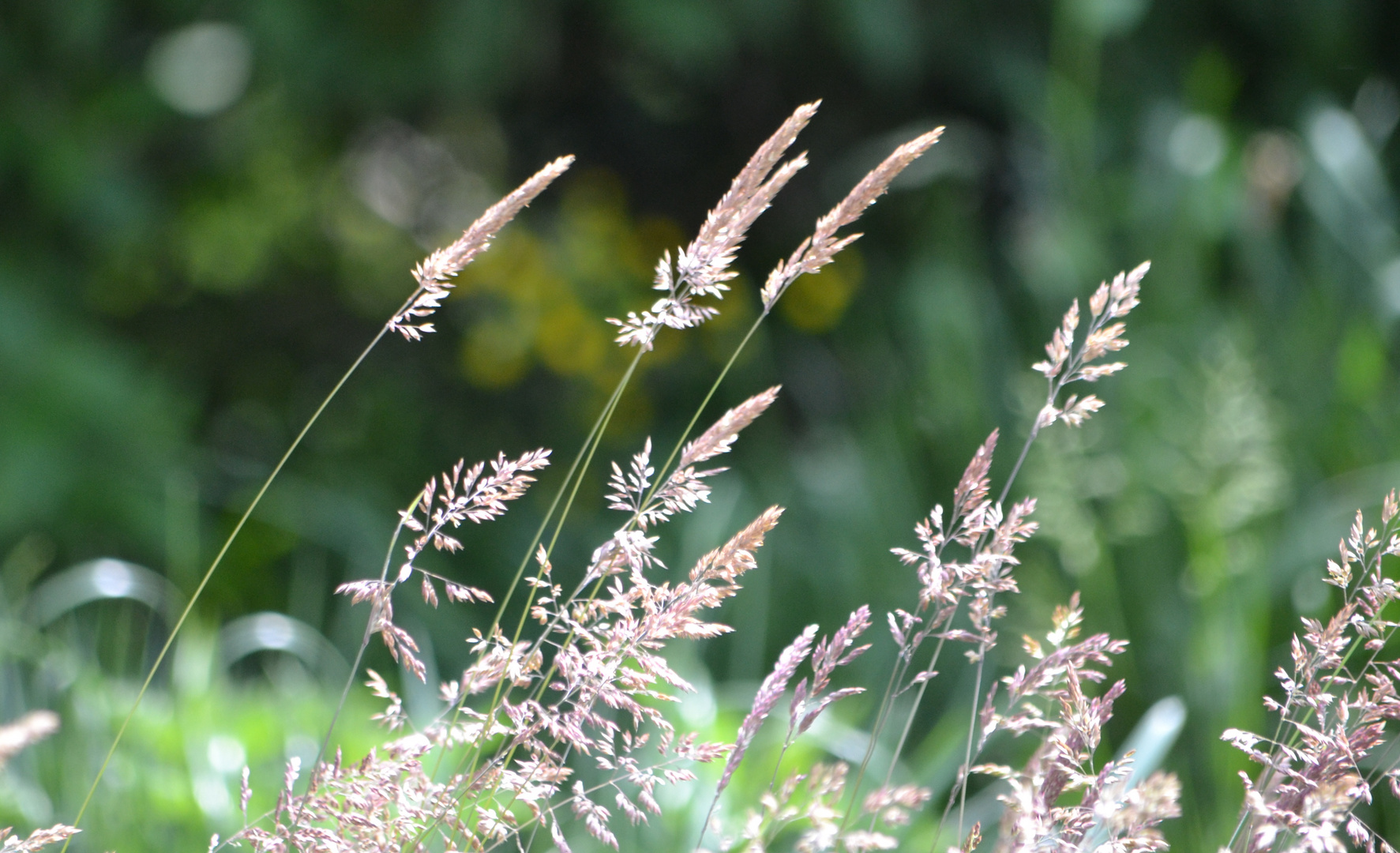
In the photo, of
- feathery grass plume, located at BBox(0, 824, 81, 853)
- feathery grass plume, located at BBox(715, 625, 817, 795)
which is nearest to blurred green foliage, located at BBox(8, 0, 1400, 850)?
feathery grass plume, located at BBox(0, 824, 81, 853)

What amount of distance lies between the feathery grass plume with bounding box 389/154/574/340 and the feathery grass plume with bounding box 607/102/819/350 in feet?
0.23

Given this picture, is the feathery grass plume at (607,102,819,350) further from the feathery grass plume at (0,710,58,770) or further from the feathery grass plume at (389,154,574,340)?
the feathery grass plume at (0,710,58,770)

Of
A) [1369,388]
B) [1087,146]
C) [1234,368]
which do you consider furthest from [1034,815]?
[1087,146]

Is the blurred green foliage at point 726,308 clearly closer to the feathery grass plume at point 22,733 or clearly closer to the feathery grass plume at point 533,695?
the feathery grass plume at point 533,695

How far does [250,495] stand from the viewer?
2.43m

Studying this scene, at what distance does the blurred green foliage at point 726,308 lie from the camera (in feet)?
5.32

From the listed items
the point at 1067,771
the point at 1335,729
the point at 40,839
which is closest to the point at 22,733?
the point at 40,839

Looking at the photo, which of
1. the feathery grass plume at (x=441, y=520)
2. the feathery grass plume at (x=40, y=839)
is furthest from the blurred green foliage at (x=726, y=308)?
the feathery grass plume at (x=441, y=520)

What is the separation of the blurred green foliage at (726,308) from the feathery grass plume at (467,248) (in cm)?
82

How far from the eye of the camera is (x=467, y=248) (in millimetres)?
539

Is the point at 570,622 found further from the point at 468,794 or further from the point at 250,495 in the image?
the point at 250,495

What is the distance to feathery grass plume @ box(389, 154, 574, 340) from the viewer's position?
0.52m

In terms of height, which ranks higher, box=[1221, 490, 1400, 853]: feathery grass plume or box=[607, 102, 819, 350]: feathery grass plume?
box=[607, 102, 819, 350]: feathery grass plume

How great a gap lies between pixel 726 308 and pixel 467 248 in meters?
2.22
